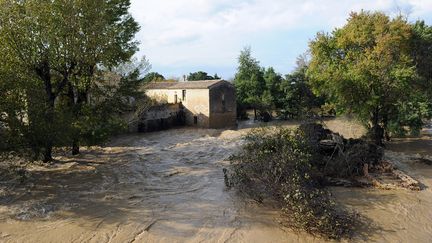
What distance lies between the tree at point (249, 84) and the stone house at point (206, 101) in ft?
13.0

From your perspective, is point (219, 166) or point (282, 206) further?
point (219, 166)

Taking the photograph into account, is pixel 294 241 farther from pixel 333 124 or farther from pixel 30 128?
pixel 333 124

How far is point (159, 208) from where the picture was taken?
12.8 metres

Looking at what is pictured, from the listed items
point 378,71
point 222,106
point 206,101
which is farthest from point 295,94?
point 378,71

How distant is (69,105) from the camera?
60.8 feet

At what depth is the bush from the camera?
1083 cm

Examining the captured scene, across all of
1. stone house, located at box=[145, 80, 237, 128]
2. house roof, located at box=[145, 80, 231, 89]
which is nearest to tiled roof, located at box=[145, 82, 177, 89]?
house roof, located at box=[145, 80, 231, 89]

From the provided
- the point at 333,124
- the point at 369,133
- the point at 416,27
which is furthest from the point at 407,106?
the point at 333,124

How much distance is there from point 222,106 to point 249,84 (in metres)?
6.56

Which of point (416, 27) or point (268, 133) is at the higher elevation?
point (416, 27)

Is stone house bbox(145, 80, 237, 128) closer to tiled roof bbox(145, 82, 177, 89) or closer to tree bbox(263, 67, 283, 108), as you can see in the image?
tiled roof bbox(145, 82, 177, 89)

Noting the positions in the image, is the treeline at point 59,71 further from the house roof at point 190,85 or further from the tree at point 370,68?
the house roof at point 190,85

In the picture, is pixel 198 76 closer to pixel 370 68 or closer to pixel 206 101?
pixel 206 101

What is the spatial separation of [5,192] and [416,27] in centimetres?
2489
